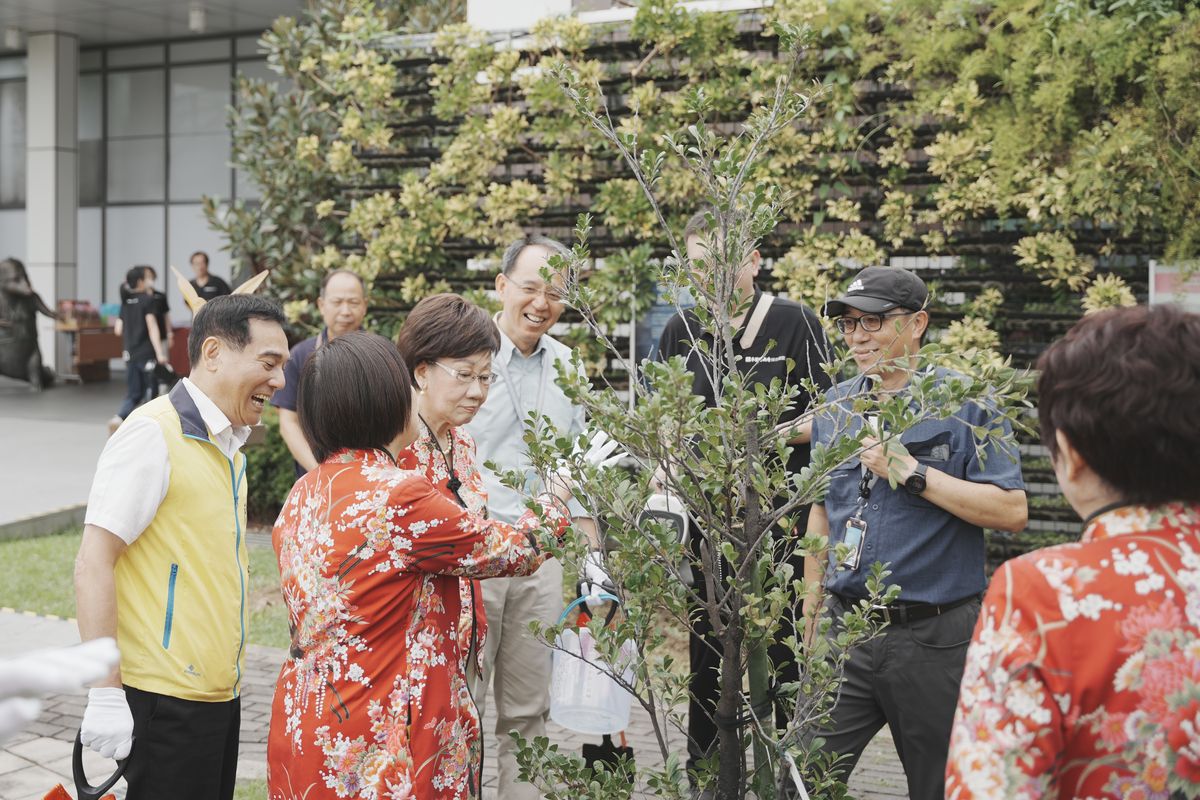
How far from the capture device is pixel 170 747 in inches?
118

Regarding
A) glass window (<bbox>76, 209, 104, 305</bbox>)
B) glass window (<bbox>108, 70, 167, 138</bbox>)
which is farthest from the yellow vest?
glass window (<bbox>76, 209, 104, 305</bbox>)

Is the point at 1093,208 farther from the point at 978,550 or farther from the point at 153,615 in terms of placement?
the point at 153,615

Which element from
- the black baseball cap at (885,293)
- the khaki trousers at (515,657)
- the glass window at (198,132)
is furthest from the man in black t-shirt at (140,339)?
the black baseball cap at (885,293)

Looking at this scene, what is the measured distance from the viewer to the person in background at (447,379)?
133 inches

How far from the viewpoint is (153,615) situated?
9.81 feet

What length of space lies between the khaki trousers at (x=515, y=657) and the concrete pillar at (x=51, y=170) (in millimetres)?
18228

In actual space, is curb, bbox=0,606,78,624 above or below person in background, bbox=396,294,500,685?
below

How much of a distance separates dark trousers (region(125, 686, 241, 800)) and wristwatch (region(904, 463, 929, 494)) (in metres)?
1.98

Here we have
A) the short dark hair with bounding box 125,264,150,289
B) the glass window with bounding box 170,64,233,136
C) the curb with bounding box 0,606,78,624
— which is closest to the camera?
the curb with bounding box 0,606,78,624

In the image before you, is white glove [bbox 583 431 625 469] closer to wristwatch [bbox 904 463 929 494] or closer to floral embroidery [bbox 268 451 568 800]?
floral embroidery [bbox 268 451 568 800]

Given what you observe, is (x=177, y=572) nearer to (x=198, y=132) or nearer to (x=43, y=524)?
(x=43, y=524)

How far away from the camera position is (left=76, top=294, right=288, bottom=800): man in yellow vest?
2.88 m

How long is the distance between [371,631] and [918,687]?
1.56m

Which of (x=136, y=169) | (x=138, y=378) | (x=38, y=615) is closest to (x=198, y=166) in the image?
(x=136, y=169)
